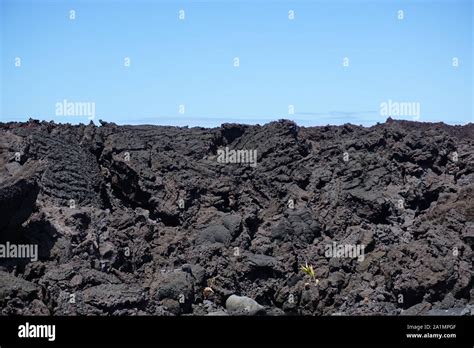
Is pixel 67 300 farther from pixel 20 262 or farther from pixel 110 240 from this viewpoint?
pixel 110 240

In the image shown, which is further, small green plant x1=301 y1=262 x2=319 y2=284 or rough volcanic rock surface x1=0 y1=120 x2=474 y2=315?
small green plant x1=301 y1=262 x2=319 y2=284

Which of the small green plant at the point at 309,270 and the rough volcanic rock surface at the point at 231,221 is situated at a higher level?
the rough volcanic rock surface at the point at 231,221

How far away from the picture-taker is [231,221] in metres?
19.1

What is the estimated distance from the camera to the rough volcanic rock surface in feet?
52.0

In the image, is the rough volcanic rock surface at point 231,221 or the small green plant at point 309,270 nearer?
the rough volcanic rock surface at point 231,221

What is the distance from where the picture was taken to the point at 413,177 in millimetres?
22953

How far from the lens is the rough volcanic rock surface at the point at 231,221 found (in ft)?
52.0

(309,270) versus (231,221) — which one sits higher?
(231,221)

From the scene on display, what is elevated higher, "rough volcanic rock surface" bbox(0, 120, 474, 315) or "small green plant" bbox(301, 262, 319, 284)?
"rough volcanic rock surface" bbox(0, 120, 474, 315)

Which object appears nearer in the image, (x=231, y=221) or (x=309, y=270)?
(x=309, y=270)

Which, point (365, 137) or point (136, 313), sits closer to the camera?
point (136, 313)

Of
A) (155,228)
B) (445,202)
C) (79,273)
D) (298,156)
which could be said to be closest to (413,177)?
(445,202)

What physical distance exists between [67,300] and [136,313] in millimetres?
1548

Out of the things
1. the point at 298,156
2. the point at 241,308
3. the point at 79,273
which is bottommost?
the point at 241,308
